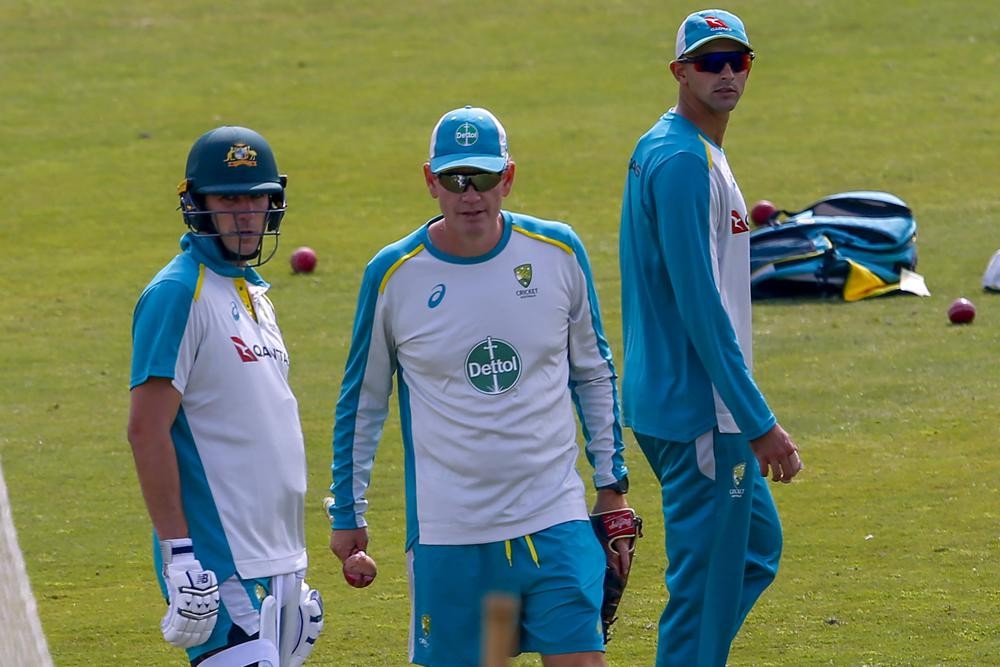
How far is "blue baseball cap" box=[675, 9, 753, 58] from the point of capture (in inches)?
238

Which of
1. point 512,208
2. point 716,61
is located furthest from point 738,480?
point 512,208

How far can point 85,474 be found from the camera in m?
10.9

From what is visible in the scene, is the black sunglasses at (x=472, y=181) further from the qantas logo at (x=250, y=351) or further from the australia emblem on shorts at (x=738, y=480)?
the australia emblem on shorts at (x=738, y=480)

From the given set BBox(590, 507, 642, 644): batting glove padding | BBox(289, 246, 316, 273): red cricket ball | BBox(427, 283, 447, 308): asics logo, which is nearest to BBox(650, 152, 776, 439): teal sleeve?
BBox(590, 507, 642, 644): batting glove padding

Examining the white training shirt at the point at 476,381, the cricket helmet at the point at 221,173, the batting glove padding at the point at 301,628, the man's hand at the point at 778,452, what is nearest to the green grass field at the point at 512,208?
the man's hand at the point at 778,452

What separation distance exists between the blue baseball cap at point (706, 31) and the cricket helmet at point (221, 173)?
5.19 feet

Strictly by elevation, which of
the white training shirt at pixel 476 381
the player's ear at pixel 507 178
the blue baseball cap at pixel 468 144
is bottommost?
the white training shirt at pixel 476 381

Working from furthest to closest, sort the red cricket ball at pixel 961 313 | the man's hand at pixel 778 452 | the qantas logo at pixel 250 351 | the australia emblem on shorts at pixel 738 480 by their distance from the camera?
the red cricket ball at pixel 961 313 < the australia emblem on shorts at pixel 738 480 < the man's hand at pixel 778 452 < the qantas logo at pixel 250 351

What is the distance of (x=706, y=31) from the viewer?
6078 millimetres

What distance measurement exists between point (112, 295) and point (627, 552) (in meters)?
11.5

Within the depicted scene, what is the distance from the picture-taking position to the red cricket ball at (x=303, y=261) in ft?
55.3

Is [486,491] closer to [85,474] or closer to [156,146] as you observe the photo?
[85,474]

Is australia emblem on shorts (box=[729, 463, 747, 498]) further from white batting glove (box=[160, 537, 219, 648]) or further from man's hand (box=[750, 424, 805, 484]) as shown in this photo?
white batting glove (box=[160, 537, 219, 648])

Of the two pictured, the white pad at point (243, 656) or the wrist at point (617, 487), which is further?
the wrist at point (617, 487)
